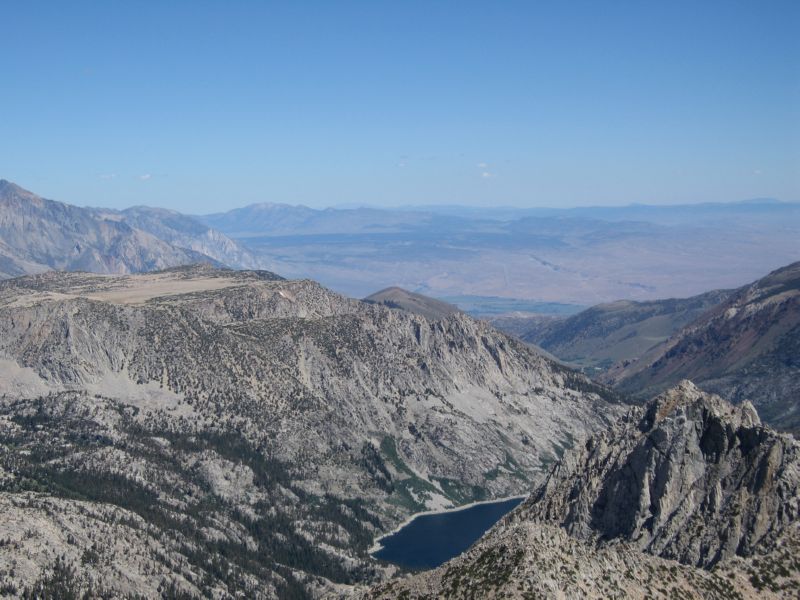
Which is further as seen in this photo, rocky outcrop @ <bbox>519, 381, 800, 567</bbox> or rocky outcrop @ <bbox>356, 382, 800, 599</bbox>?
rocky outcrop @ <bbox>519, 381, 800, 567</bbox>

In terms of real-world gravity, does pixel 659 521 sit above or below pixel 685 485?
below

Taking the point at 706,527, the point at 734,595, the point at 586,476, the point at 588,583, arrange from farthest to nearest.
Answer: the point at 586,476, the point at 706,527, the point at 734,595, the point at 588,583

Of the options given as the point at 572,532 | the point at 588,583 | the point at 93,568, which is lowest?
the point at 93,568

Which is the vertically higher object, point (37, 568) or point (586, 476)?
point (586, 476)

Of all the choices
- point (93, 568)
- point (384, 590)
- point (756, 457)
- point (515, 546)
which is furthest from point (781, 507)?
point (93, 568)

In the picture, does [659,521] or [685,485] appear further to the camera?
[685,485]

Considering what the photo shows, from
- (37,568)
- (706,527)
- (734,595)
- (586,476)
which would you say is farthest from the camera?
(37,568)

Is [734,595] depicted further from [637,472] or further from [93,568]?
[93,568]

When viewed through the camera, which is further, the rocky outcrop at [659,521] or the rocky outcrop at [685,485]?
the rocky outcrop at [685,485]
